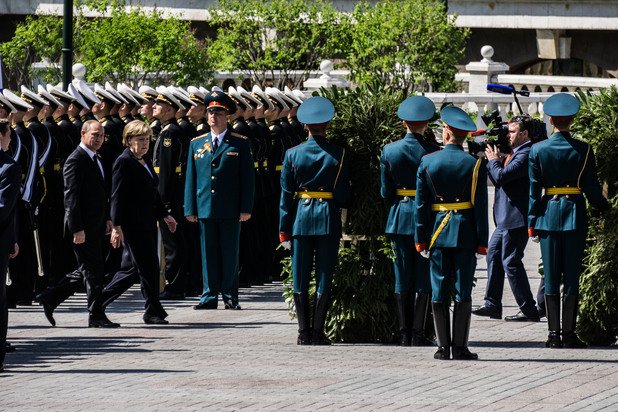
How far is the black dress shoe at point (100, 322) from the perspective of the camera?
1691 cm

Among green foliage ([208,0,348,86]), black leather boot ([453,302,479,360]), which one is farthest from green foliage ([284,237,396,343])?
green foliage ([208,0,348,86])

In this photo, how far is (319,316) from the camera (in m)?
15.8

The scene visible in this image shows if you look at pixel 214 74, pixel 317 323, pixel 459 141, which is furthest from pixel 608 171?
pixel 214 74

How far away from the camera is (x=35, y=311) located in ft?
59.9

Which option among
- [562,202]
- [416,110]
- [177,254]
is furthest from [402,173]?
[177,254]

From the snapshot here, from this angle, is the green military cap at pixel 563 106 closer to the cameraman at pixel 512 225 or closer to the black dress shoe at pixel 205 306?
the cameraman at pixel 512 225

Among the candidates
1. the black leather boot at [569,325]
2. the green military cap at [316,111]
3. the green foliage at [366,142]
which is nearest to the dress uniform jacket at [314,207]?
the green military cap at [316,111]

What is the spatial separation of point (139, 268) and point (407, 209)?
261 centimetres

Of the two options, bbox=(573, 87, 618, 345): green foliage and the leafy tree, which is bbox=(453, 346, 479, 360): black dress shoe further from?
the leafy tree

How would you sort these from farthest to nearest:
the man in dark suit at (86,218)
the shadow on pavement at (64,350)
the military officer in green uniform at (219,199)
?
the military officer in green uniform at (219,199) → the man in dark suit at (86,218) → the shadow on pavement at (64,350)

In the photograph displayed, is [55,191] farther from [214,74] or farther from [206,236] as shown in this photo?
[214,74]

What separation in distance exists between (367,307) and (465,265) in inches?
55.6

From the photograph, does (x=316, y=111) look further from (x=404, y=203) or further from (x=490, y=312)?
(x=490, y=312)

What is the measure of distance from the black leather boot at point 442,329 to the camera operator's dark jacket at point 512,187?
106 inches
